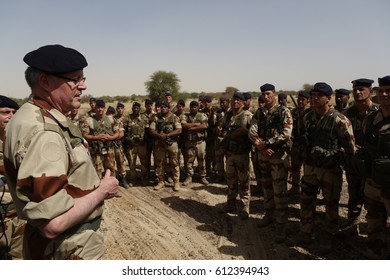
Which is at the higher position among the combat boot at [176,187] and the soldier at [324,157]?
the soldier at [324,157]

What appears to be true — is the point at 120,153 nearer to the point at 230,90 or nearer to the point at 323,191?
the point at 323,191

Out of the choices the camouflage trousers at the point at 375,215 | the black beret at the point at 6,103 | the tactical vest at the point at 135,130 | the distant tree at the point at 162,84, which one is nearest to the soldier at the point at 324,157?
the camouflage trousers at the point at 375,215

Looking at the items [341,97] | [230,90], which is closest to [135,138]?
[341,97]

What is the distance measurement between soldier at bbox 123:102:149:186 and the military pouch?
19.4ft

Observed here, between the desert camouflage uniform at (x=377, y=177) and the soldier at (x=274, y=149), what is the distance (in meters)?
1.34

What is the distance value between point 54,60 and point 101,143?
5.90m

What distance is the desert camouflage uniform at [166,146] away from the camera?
25.4 feet

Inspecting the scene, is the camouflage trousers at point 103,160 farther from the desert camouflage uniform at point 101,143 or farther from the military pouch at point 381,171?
the military pouch at point 381,171

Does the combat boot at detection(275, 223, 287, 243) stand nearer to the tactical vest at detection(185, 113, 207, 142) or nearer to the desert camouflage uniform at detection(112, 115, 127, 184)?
the tactical vest at detection(185, 113, 207, 142)

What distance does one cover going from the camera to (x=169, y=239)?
521 cm

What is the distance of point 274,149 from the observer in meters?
5.27

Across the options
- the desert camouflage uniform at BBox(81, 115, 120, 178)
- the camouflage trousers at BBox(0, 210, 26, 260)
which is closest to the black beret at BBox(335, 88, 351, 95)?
the desert camouflage uniform at BBox(81, 115, 120, 178)
